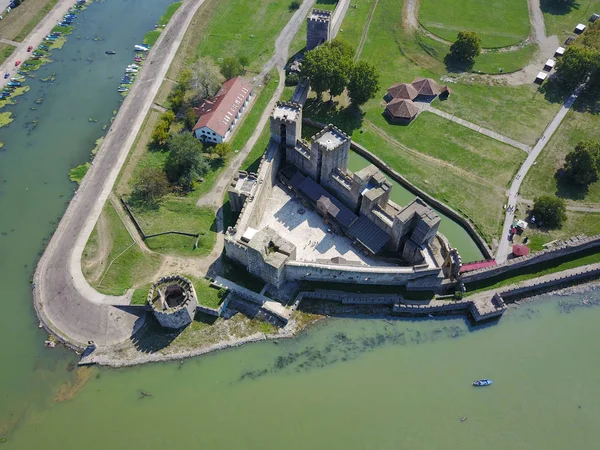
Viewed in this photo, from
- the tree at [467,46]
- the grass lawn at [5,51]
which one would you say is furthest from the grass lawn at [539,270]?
the grass lawn at [5,51]

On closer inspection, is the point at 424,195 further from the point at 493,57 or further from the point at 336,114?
the point at 493,57

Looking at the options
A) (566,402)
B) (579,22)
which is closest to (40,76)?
(566,402)

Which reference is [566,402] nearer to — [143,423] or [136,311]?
[143,423]

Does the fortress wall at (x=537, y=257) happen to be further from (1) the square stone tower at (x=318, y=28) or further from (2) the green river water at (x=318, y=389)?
(1) the square stone tower at (x=318, y=28)

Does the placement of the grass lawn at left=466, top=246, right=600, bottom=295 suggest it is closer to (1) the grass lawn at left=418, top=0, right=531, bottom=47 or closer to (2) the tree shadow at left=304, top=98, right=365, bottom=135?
(2) the tree shadow at left=304, top=98, right=365, bottom=135

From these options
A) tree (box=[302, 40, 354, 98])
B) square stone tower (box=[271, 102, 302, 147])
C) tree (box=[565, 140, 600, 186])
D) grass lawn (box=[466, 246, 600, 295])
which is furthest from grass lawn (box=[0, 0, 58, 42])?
tree (box=[565, 140, 600, 186])
